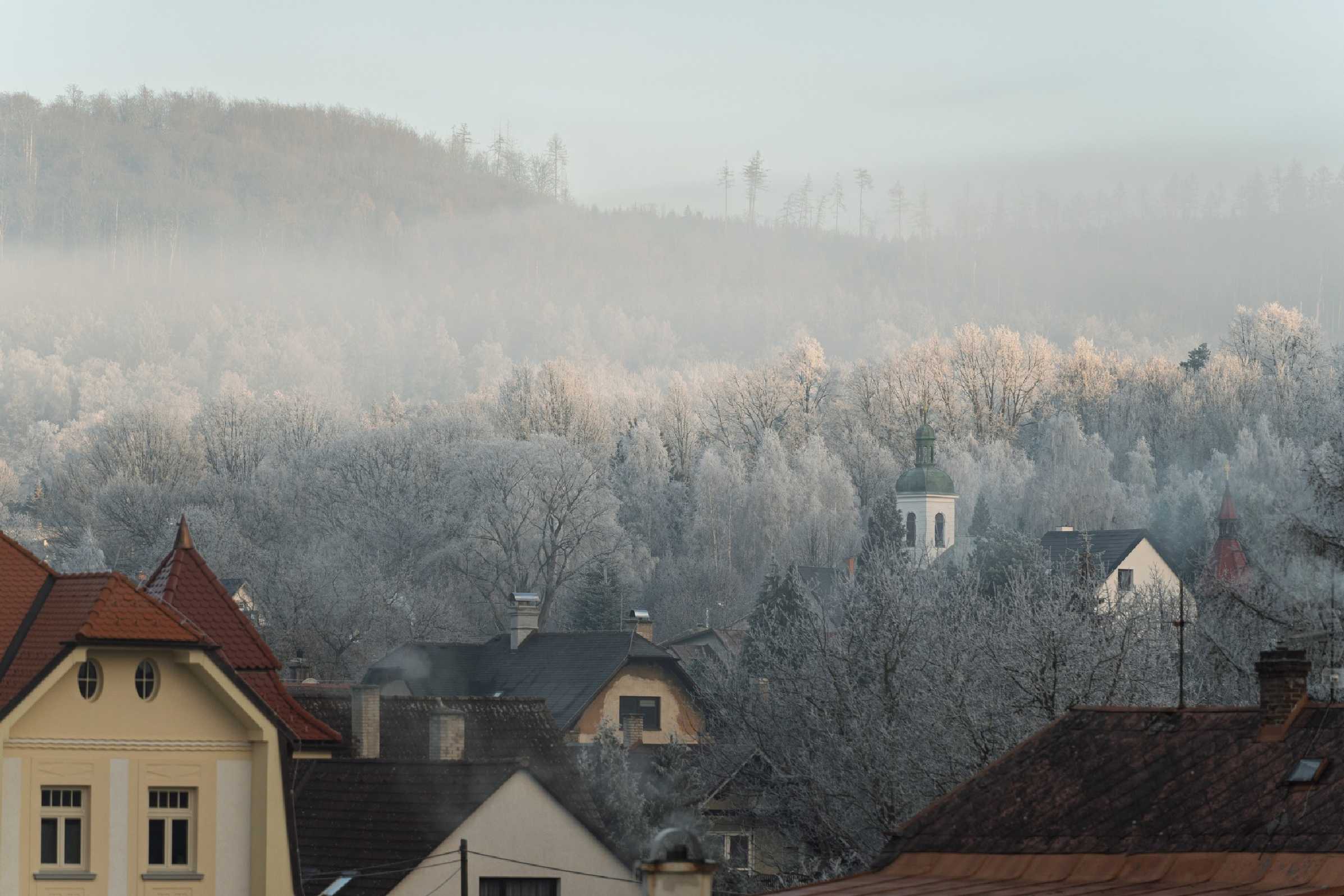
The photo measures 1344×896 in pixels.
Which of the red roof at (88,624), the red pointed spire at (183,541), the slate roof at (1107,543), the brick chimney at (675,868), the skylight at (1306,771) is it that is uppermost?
the slate roof at (1107,543)

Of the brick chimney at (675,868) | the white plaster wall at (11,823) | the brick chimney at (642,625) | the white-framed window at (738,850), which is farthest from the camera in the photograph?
the brick chimney at (642,625)

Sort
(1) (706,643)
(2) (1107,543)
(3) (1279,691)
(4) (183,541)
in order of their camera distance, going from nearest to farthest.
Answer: (3) (1279,691) → (4) (183,541) → (1) (706,643) → (2) (1107,543)

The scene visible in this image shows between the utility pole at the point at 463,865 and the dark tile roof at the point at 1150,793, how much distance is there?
25.5 ft

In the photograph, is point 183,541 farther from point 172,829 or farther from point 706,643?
point 706,643

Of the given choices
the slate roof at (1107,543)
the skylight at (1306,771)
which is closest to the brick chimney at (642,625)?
the slate roof at (1107,543)

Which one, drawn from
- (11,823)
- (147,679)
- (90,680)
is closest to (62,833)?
(11,823)

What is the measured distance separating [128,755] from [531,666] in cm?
3994

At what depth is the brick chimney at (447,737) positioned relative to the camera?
41.5m

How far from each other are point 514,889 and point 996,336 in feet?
387

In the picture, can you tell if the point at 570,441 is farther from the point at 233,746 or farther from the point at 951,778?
the point at 233,746

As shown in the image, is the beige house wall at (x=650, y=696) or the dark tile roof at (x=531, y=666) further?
the dark tile roof at (x=531, y=666)

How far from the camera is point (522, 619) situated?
76438 millimetres

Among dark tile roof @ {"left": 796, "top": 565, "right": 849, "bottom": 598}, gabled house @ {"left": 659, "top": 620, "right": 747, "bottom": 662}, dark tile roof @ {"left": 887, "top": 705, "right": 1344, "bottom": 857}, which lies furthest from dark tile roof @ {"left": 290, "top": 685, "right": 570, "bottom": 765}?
A: dark tile roof @ {"left": 796, "top": 565, "right": 849, "bottom": 598}

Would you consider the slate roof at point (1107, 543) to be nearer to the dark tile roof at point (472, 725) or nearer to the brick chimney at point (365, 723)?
the dark tile roof at point (472, 725)
